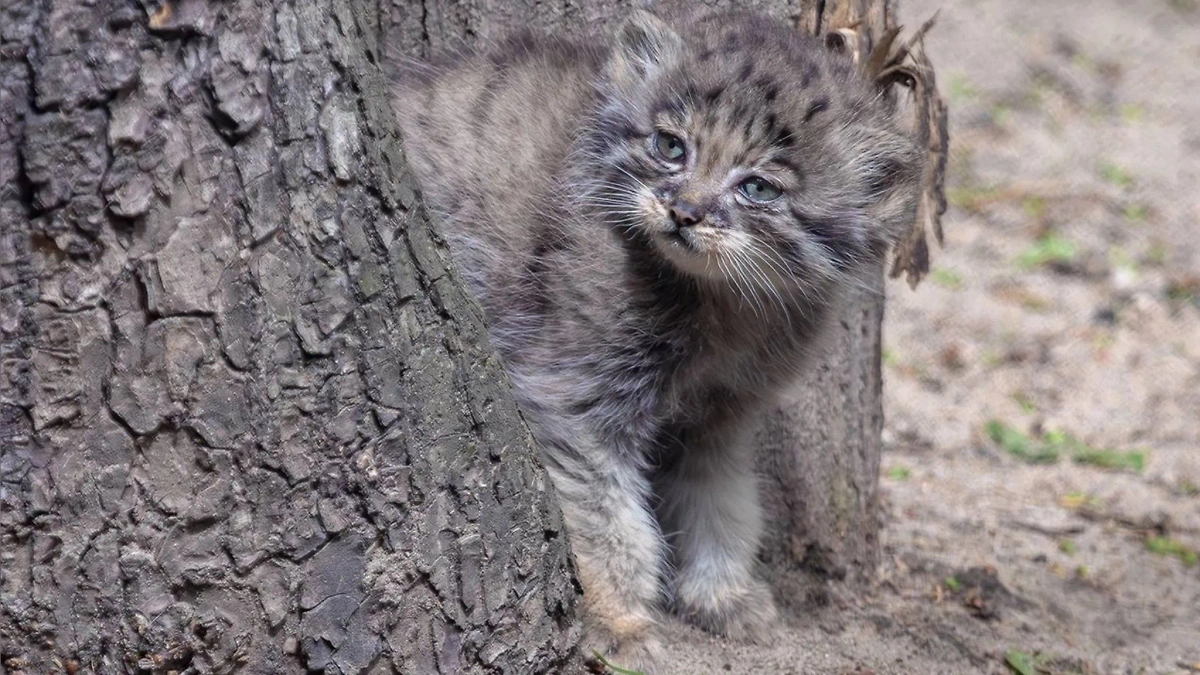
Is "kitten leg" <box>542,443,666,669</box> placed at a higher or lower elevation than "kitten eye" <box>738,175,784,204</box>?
lower

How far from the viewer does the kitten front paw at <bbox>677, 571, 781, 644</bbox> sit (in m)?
3.55

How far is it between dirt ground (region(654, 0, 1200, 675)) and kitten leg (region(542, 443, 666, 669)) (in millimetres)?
152

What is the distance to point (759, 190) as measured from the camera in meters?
3.17

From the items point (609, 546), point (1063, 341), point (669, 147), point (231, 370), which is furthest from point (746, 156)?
point (1063, 341)

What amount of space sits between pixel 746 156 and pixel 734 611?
132 centimetres

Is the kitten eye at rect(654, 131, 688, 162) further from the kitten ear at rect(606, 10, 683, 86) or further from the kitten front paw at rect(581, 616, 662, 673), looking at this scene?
→ the kitten front paw at rect(581, 616, 662, 673)

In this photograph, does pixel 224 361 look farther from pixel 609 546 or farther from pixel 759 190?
pixel 759 190

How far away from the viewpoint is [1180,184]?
791cm

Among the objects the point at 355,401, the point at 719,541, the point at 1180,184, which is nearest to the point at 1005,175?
the point at 1180,184

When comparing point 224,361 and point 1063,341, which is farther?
point 1063,341

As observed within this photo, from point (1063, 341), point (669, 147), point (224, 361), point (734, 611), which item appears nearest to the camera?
A: point (224, 361)

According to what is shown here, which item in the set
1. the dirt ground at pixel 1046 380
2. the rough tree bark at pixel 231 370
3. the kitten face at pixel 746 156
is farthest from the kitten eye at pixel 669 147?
the dirt ground at pixel 1046 380

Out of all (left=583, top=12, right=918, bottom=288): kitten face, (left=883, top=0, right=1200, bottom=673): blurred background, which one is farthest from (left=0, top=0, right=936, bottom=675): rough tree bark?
(left=883, top=0, right=1200, bottom=673): blurred background

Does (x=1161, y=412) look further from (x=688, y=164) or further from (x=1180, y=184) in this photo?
(x=688, y=164)
